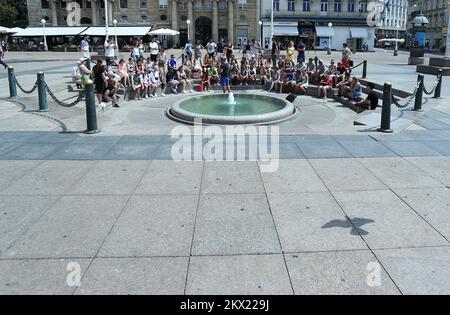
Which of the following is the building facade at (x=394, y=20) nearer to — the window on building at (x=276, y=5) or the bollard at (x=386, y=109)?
the window on building at (x=276, y=5)

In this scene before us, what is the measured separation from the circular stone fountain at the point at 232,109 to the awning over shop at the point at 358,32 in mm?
53972

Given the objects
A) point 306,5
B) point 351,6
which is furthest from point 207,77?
point 351,6

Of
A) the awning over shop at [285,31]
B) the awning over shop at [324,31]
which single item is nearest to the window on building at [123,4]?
the awning over shop at [285,31]

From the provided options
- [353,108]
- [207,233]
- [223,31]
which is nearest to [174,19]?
[223,31]

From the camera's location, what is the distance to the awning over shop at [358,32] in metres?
65.1

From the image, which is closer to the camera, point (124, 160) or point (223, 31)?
point (124, 160)

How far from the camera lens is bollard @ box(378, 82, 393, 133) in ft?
33.6

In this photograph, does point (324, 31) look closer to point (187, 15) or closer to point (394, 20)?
point (187, 15)

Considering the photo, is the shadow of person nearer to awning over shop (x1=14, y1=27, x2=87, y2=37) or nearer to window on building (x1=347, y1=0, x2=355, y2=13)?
awning over shop (x1=14, y1=27, x2=87, y2=37)

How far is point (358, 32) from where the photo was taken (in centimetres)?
6550

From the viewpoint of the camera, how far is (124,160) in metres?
8.31

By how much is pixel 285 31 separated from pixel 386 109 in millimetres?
56797
